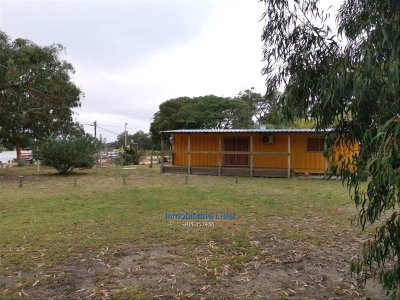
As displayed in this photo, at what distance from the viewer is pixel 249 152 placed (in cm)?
1639

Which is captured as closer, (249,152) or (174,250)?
(174,250)

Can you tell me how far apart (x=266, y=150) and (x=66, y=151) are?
9864mm

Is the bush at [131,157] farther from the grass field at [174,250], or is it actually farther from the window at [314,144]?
the grass field at [174,250]

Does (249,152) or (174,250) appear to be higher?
(249,152)

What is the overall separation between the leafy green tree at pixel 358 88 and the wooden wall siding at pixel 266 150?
1371cm

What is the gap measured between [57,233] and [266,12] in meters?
4.70

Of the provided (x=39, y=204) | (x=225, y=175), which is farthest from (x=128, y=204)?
(x=225, y=175)

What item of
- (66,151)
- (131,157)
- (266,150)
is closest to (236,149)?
(266,150)

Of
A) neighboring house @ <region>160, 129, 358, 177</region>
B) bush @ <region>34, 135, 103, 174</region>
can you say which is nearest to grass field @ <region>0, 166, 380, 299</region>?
neighboring house @ <region>160, 129, 358, 177</region>

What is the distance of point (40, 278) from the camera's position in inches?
153

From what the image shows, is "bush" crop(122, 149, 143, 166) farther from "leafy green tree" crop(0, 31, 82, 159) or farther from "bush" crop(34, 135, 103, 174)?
"leafy green tree" crop(0, 31, 82, 159)

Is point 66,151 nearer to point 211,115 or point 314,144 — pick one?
point 314,144

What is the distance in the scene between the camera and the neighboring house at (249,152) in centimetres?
1653

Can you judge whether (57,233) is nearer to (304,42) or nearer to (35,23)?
(304,42)
